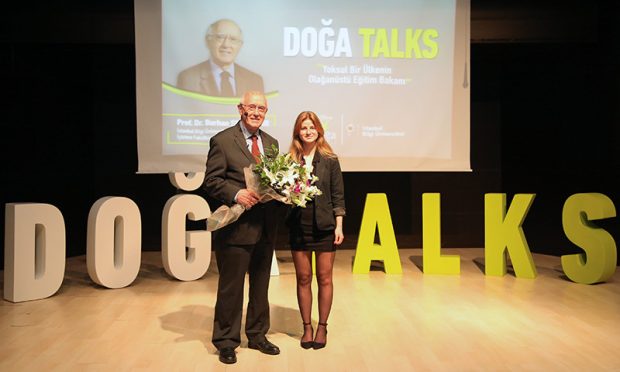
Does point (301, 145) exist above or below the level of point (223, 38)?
below

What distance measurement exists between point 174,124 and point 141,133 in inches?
12.4

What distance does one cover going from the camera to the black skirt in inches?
137

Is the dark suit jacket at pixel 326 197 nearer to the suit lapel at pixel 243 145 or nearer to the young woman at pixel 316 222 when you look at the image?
the young woman at pixel 316 222

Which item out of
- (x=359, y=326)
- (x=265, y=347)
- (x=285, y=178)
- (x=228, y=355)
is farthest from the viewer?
(x=359, y=326)

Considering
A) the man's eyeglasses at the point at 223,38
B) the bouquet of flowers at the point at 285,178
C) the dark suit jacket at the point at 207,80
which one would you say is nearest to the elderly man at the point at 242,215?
the bouquet of flowers at the point at 285,178

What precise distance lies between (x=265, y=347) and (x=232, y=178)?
92 centimetres

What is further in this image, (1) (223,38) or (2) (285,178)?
(1) (223,38)

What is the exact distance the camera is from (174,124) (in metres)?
6.02

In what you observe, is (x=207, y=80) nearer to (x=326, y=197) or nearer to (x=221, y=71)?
(x=221, y=71)

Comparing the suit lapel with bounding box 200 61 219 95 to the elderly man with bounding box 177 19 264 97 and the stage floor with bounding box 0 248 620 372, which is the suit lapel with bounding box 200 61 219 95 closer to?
the elderly man with bounding box 177 19 264 97

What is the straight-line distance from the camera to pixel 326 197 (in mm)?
3541

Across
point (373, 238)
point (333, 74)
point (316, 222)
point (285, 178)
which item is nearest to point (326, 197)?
point (316, 222)

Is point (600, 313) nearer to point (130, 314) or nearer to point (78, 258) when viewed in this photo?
point (130, 314)

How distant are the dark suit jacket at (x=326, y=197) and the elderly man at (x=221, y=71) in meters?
2.66
